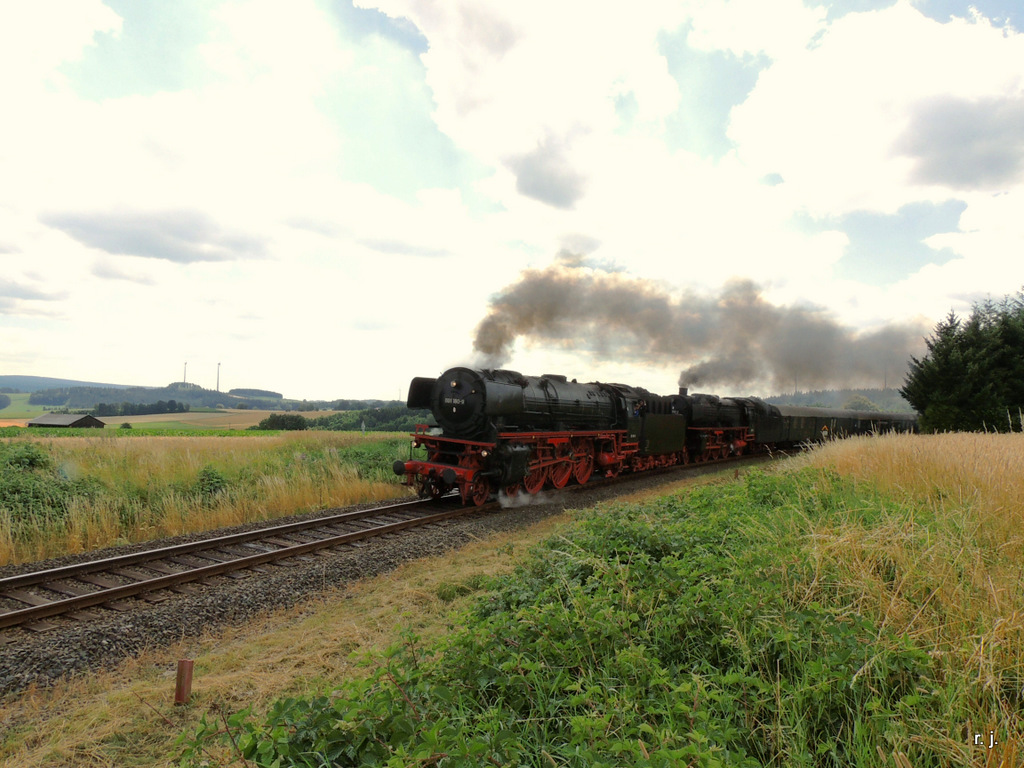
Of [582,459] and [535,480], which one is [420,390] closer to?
[535,480]

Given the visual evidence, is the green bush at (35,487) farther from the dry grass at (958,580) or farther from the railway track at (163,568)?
the dry grass at (958,580)

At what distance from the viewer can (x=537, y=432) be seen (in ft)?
46.5

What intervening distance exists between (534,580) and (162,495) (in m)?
10.2

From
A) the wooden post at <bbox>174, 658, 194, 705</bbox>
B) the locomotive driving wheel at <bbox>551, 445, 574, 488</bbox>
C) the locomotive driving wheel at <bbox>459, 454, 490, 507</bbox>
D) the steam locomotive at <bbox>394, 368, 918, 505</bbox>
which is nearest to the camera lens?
the wooden post at <bbox>174, 658, 194, 705</bbox>

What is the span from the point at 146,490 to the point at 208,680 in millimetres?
8951

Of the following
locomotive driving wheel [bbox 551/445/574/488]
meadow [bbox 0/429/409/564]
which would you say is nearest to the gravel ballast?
meadow [bbox 0/429/409/564]

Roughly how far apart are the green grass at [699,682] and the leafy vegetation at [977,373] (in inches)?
981

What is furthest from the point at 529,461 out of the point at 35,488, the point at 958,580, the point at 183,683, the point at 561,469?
the point at 958,580

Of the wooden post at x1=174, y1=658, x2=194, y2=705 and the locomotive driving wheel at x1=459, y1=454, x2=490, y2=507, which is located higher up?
the locomotive driving wheel at x1=459, y1=454, x2=490, y2=507

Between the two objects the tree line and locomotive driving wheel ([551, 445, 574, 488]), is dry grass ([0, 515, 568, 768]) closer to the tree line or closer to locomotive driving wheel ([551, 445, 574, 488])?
locomotive driving wheel ([551, 445, 574, 488])

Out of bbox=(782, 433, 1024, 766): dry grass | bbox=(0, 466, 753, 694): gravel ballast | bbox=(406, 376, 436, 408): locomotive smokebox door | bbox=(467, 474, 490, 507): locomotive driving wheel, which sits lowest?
bbox=(0, 466, 753, 694): gravel ballast

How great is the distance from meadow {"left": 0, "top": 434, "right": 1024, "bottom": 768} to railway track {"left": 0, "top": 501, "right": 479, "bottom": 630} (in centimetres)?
175

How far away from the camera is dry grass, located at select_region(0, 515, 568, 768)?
3.90 metres

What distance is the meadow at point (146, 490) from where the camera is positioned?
9758mm
